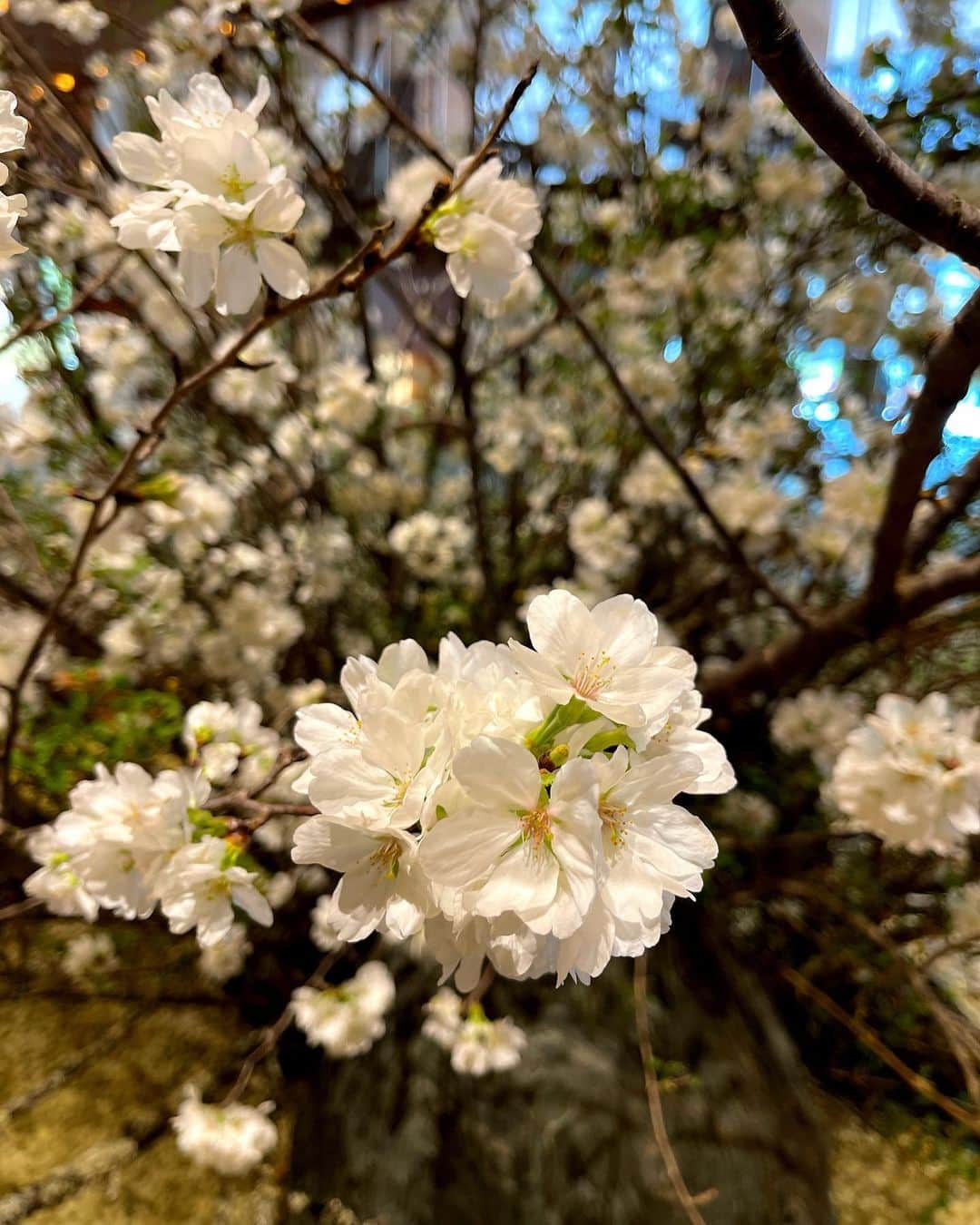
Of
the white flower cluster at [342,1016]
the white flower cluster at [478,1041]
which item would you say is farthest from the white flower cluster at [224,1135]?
the white flower cluster at [478,1041]

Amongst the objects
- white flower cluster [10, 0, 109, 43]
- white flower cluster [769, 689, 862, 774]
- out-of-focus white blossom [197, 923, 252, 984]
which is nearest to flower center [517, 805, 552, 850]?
out-of-focus white blossom [197, 923, 252, 984]

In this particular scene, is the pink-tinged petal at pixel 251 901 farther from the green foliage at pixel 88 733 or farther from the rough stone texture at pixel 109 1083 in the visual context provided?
the rough stone texture at pixel 109 1083

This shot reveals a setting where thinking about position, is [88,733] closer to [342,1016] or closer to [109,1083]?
[342,1016]

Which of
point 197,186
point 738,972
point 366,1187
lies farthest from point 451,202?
point 738,972

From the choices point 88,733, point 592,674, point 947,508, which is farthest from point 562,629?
point 88,733

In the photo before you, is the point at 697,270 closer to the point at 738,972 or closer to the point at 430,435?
the point at 430,435
